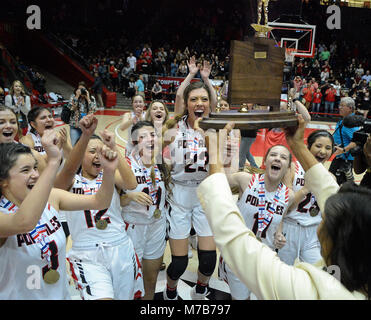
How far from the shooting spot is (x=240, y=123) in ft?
7.09

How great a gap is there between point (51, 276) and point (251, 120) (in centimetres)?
150

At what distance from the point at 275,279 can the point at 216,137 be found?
800mm

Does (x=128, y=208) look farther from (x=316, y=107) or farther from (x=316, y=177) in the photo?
(x=316, y=107)

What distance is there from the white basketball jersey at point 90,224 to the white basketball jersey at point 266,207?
3.45 feet

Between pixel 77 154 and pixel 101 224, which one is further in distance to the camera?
pixel 101 224

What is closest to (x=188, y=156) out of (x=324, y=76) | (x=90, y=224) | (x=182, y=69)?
A: (x=90, y=224)

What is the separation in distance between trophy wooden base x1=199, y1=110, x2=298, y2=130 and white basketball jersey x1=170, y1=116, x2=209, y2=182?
1214 mm

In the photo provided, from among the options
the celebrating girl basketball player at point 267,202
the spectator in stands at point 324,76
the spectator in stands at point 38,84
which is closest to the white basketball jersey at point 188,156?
the celebrating girl basketball player at point 267,202

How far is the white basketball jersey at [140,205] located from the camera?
3.13m

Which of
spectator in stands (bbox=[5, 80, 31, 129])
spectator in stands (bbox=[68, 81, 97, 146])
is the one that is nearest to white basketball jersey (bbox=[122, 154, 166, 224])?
spectator in stands (bbox=[68, 81, 97, 146])

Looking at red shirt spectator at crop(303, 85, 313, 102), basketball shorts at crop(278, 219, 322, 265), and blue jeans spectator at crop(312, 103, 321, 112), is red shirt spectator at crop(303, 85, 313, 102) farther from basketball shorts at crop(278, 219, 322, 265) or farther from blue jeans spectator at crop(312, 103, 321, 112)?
basketball shorts at crop(278, 219, 322, 265)

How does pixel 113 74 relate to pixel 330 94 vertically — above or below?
above

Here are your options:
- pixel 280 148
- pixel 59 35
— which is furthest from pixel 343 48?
pixel 280 148

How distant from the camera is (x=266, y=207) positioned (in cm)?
312
